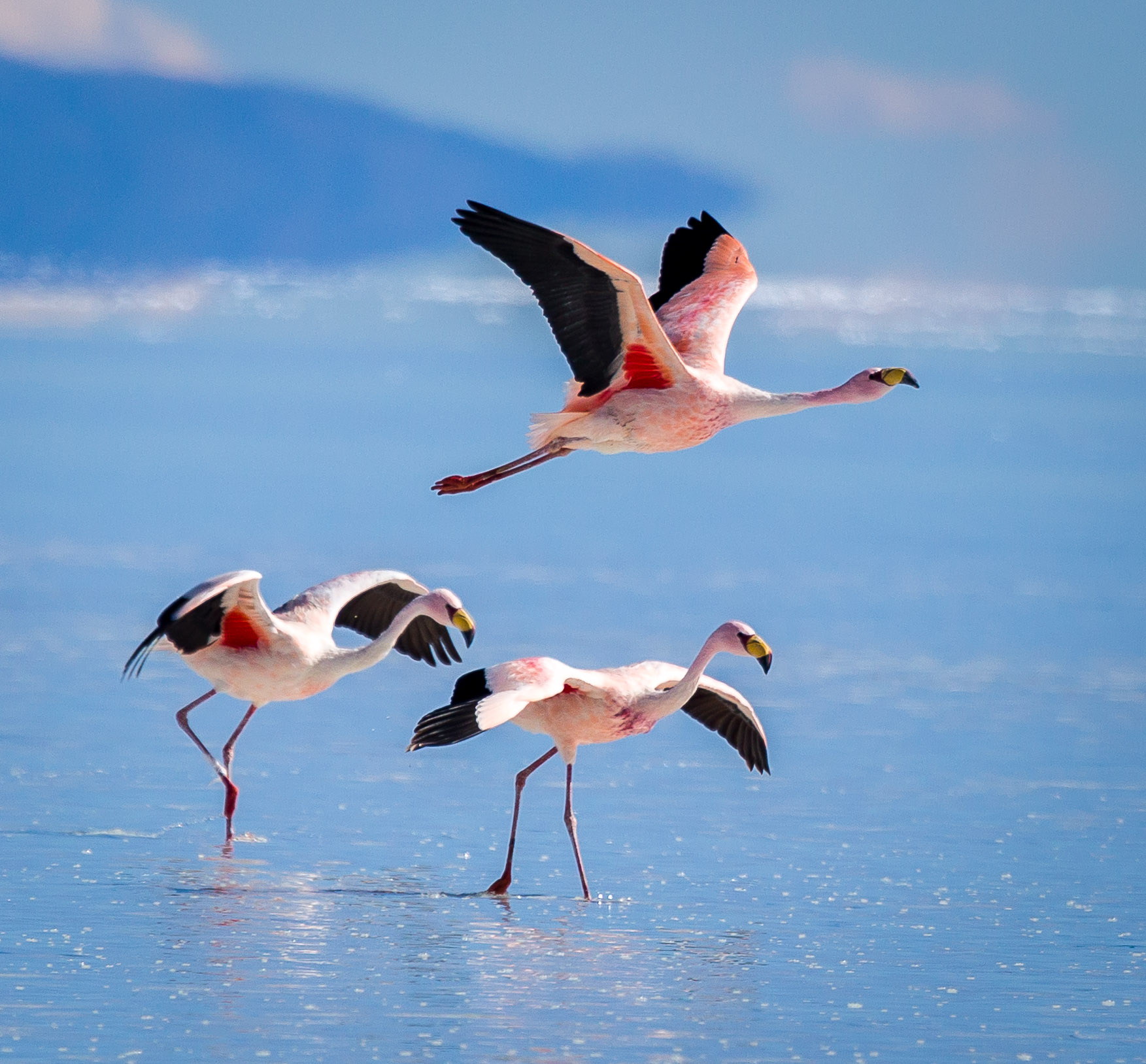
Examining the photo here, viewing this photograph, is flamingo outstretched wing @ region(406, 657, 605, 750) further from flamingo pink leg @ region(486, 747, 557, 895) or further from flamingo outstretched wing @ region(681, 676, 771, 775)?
flamingo outstretched wing @ region(681, 676, 771, 775)

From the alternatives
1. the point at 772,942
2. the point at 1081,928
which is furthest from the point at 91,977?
the point at 1081,928

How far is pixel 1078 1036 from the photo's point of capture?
822 cm

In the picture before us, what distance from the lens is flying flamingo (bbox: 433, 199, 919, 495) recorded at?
Result: 10164 millimetres

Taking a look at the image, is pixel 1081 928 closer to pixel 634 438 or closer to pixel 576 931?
pixel 576 931

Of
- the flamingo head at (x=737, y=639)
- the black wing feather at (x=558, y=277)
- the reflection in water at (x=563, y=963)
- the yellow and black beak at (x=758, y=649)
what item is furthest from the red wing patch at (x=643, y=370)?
the reflection in water at (x=563, y=963)

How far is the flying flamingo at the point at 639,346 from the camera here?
1016 centimetres

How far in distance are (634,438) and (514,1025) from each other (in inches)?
169

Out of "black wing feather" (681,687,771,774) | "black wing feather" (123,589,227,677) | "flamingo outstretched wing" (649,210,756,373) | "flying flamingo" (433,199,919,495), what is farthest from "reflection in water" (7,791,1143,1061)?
"flamingo outstretched wing" (649,210,756,373)

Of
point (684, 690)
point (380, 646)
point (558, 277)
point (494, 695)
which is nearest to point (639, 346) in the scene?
point (558, 277)

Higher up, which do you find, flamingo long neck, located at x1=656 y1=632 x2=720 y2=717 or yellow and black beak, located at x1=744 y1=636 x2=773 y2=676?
yellow and black beak, located at x1=744 y1=636 x2=773 y2=676

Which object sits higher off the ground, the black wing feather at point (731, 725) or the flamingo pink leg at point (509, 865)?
the black wing feather at point (731, 725)

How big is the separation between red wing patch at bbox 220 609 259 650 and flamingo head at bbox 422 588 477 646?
3.41 ft

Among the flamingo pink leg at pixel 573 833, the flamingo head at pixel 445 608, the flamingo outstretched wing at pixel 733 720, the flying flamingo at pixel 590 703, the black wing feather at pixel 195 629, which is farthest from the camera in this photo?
the flamingo outstretched wing at pixel 733 720

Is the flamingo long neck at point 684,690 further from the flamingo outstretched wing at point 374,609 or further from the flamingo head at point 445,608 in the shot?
the flamingo outstretched wing at point 374,609
